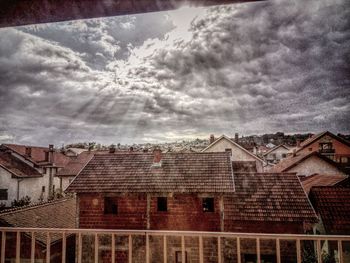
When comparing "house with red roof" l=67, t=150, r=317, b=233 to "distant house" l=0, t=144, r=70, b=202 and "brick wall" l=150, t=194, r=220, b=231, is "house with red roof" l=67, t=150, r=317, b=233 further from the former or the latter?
"distant house" l=0, t=144, r=70, b=202

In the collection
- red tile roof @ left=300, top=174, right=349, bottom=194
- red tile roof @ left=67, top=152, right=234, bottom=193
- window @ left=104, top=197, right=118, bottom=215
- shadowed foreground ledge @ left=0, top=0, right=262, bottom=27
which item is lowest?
window @ left=104, top=197, right=118, bottom=215

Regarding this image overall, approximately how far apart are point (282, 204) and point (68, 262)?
957 cm

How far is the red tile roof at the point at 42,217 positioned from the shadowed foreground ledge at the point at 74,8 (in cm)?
971

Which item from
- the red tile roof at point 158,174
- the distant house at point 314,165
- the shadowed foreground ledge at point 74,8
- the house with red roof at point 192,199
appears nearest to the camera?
the shadowed foreground ledge at point 74,8

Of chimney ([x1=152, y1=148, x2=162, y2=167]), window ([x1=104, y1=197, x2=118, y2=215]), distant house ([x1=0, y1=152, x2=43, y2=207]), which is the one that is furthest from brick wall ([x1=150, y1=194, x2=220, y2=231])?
distant house ([x1=0, y1=152, x2=43, y2=207])

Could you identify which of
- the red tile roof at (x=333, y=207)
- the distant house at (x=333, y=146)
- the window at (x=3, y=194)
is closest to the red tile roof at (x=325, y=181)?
the red tile roof at (x=333, y=207)

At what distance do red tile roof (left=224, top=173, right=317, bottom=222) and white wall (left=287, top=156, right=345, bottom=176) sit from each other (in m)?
9.09

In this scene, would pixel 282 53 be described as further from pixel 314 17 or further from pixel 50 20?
pixel 50 20

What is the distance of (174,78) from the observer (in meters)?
20.2

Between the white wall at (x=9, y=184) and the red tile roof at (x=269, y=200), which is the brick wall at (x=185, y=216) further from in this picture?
the white wall at (x=9, y=184)

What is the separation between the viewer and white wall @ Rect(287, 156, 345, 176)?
738 inches

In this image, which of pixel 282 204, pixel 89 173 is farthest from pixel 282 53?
pixel 89 173

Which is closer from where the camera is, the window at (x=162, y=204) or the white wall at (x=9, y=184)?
the window at (x=162, y=204)

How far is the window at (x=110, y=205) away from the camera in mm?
10870
